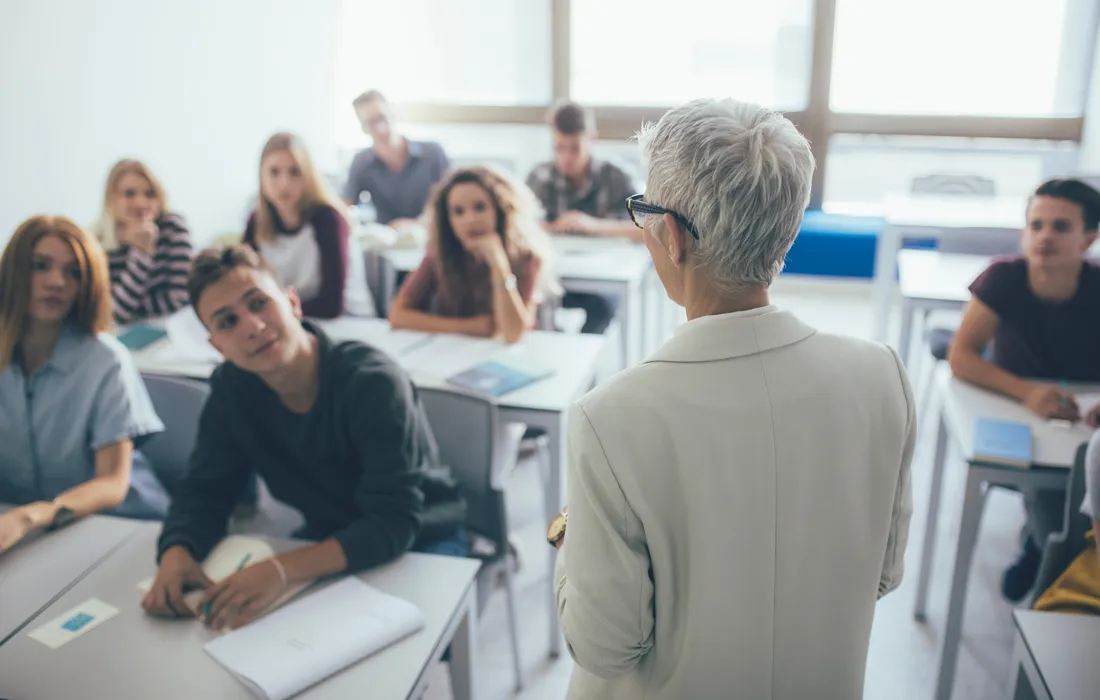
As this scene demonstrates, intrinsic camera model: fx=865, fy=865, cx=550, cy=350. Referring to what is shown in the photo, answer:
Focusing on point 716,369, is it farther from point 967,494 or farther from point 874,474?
point 967,494

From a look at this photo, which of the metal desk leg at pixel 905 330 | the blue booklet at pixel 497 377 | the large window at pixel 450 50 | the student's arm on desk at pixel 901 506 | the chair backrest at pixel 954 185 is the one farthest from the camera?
the large window at pixel 450 50

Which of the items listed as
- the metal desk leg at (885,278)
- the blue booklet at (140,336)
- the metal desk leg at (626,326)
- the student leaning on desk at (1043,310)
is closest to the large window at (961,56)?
the metal desk leg at (885,278)

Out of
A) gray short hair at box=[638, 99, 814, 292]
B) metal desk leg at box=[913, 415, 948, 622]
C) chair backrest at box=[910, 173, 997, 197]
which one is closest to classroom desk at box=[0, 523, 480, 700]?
gray short hair at box=[638, 99, 814, 292]

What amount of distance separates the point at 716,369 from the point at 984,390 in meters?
1.77

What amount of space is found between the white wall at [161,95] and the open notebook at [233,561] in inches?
101

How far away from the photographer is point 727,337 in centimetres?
92

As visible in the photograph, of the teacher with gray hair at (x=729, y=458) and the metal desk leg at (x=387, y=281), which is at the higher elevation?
the teacher with gray hair at (x=729, y=458)

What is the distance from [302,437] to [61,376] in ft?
2.21

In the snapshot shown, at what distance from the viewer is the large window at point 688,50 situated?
5.48 m

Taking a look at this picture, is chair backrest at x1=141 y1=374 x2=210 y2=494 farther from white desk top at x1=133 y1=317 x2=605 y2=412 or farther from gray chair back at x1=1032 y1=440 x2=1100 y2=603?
gray chair back at x1=1032 y1=440 x2=1100 y2=603

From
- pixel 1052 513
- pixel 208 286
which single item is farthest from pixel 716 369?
pixel 1052 513

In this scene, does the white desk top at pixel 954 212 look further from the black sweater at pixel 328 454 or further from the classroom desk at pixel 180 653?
the classroom desk at pixel 180 653

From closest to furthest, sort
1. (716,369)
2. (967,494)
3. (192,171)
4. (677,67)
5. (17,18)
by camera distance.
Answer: (716,369) → (967,494) → (17,18) → (192,171) → (677,67)

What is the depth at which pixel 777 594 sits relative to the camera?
980mm
